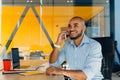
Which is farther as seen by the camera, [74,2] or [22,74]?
[74,2]

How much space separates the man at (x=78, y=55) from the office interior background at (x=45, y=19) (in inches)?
199

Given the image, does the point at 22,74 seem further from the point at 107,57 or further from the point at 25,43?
the point at 25,43

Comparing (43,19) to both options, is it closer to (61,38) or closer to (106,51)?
(106,51)

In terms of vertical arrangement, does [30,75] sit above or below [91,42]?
below

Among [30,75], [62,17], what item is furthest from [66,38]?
[62,17]

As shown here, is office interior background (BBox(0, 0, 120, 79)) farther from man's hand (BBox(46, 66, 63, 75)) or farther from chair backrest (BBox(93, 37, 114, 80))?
man's hand (BBox(46, 66, 63, 75))

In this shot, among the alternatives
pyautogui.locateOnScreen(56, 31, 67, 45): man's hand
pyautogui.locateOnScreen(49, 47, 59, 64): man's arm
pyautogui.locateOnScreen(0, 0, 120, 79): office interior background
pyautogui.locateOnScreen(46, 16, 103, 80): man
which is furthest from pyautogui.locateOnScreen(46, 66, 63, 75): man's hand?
pyautogui.locateOnScreen(0, 0, 120, 79): office interior background

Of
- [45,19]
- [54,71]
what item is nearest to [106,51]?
[54,71]

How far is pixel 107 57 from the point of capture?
10.2ft

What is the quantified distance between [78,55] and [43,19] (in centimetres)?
540

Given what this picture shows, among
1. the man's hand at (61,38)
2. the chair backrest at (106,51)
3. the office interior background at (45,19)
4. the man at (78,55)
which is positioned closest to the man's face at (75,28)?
the man at (78,55)

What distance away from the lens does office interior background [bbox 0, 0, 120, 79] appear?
305 inches

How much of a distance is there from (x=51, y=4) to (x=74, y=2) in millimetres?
718

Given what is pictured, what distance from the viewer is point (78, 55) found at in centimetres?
255
